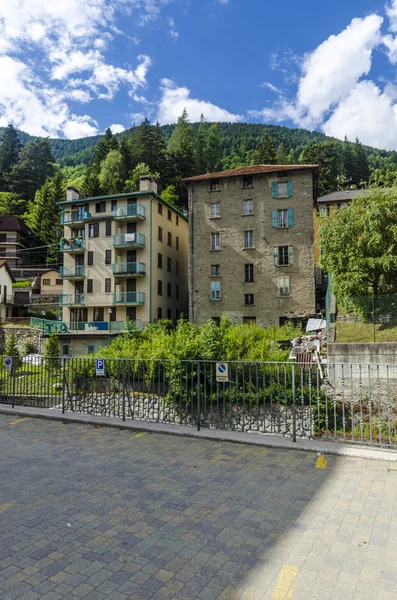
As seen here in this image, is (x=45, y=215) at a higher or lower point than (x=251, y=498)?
higher

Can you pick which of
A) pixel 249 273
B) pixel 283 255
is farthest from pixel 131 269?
pixel 283 255

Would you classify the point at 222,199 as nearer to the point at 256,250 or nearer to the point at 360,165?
the point at 256,250

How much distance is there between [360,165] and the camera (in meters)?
86.6

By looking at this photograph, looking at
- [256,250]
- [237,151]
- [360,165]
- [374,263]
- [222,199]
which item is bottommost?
[374,263]

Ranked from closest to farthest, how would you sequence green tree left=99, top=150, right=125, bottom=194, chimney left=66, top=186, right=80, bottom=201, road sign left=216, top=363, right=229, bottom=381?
1. road sign left=216, top=363, right=229, bottom=381
2. chimney left=66, top=186, right=80, bottom=201
3. green tree left=99, top=150, right=125, bottom=194

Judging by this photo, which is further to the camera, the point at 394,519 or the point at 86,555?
the point at 394,519

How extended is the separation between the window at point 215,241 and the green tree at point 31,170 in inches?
2504

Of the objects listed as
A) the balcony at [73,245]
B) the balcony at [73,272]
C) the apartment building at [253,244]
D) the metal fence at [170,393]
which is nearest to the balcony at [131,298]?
the apartment building at [253,244]

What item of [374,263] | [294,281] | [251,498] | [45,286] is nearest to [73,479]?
[251,498]

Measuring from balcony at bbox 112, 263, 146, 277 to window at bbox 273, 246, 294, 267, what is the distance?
11.8 meters

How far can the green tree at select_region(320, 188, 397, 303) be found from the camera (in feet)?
60.6

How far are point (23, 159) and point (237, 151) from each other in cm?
5571

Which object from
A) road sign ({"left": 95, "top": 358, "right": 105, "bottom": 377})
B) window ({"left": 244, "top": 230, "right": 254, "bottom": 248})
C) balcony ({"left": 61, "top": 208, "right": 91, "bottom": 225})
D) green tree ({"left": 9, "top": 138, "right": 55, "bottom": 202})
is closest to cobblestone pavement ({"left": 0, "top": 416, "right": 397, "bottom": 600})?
road sign ({"left": 95, "top": 358, "right": 105, "bottom": 377})

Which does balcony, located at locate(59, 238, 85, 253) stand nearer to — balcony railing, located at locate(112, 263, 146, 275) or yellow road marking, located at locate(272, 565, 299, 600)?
balcony railing, located at locate(112, 263, 146, 275)
